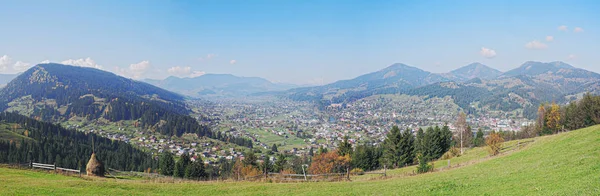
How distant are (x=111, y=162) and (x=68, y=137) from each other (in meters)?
48.3

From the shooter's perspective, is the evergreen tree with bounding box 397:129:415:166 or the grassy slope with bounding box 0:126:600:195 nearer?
the grassy slope with bounding box 0:126:600:195

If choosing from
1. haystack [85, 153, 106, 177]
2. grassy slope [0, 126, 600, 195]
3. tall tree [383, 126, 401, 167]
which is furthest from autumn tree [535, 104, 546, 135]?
haystack [85, 153, 106, 177]

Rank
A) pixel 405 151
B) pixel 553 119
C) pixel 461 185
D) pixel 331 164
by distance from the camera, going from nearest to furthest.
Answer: pixel 461 185, pixel 331 164, pixel 405 151, pixel 553 119

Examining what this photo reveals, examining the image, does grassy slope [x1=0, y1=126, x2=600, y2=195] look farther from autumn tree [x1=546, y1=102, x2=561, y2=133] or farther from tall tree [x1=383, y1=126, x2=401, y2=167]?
autumn tree [x1=546, y1=102, x2=561, y2=133]

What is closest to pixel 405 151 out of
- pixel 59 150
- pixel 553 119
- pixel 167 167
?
pixel 553 119

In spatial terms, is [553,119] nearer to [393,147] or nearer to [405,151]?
[405,151]

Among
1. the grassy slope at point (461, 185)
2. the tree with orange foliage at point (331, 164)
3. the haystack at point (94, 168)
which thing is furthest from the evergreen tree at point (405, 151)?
the haystack at point (94, 168)

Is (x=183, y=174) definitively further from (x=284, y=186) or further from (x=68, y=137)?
(x=68, y=137)

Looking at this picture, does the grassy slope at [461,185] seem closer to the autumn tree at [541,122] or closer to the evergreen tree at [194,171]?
the evergreen tree at [194,171]

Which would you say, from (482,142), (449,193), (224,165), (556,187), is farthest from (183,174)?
(482,142)

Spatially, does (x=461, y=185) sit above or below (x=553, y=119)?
below

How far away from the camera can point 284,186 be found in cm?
2370

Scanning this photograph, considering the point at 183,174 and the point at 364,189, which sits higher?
the point at 364,189

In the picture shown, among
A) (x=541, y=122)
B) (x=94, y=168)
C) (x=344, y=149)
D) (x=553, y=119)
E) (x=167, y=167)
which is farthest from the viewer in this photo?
(x=541, y=122)
